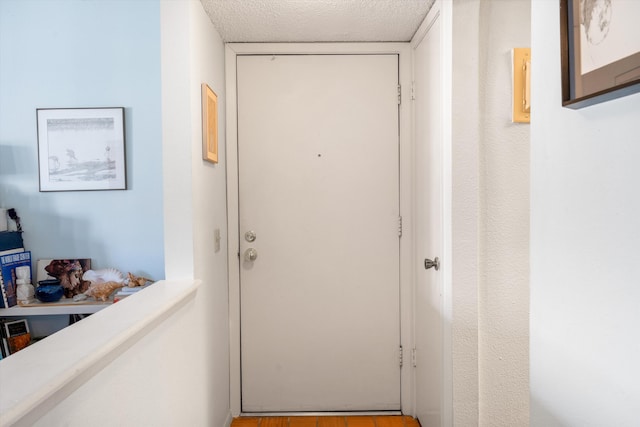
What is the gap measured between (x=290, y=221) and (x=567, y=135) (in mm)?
1607

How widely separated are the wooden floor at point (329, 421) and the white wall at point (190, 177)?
383 mm

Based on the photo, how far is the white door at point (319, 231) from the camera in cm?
233

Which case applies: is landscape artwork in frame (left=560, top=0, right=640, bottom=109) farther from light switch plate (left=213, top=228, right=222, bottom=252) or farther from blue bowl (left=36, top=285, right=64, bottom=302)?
blue bowl (left=36, top=285, right=64, bottom=302)

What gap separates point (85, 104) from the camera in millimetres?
2387

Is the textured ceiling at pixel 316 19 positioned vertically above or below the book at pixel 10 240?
above

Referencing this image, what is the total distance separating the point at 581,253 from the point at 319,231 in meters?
1.58

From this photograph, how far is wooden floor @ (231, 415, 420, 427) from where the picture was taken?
2246 mm

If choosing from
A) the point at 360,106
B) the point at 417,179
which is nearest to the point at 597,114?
the point at 417,179

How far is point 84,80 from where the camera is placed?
7.84 feet

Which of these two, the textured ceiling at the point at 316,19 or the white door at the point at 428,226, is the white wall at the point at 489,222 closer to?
the white door at the point at 428,226

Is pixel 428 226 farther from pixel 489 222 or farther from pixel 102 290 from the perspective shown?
pixel 102 290

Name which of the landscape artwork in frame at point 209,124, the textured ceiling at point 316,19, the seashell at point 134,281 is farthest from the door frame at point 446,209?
the seashell at point 134,281

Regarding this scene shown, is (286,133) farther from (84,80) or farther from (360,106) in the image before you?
(84,80)

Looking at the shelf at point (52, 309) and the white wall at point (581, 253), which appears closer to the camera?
the white wall at point (581, 253)
